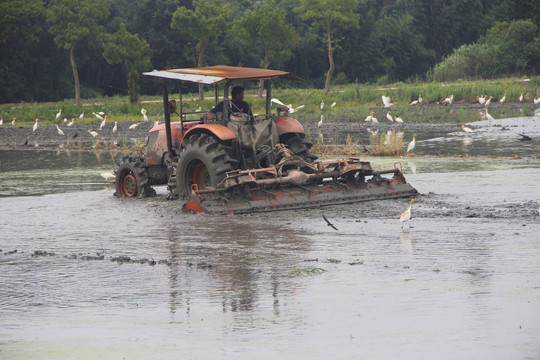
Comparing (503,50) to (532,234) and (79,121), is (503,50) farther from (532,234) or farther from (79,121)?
(532,234)

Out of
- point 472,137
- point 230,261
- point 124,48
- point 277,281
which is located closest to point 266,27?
point 124,48

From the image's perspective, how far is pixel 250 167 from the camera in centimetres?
1489

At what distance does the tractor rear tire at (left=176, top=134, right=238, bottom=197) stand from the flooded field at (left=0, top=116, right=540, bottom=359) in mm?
506

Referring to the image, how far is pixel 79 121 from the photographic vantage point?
50.2 metres

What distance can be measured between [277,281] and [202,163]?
633 cm

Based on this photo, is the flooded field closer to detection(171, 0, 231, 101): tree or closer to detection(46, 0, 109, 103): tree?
detection(46, 0, 109, 103): tree

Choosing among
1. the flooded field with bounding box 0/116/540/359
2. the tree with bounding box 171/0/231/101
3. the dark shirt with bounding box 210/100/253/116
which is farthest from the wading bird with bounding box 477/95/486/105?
the dark shirt with bounding box 210/100/253/116

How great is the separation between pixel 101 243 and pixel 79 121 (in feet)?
129

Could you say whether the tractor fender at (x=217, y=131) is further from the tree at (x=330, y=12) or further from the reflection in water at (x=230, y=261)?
the tree at (x=330, y=12)

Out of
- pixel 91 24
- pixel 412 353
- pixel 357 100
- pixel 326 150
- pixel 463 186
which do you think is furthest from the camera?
pixel 91 24

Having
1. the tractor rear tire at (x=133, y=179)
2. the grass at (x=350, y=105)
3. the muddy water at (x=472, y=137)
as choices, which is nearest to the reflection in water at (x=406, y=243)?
the tractor rear tire at (x=133, y=179)

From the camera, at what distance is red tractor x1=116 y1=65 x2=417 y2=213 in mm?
13781

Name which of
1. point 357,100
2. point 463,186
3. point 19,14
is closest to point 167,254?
point 463,186

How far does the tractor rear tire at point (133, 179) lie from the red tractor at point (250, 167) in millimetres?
805
